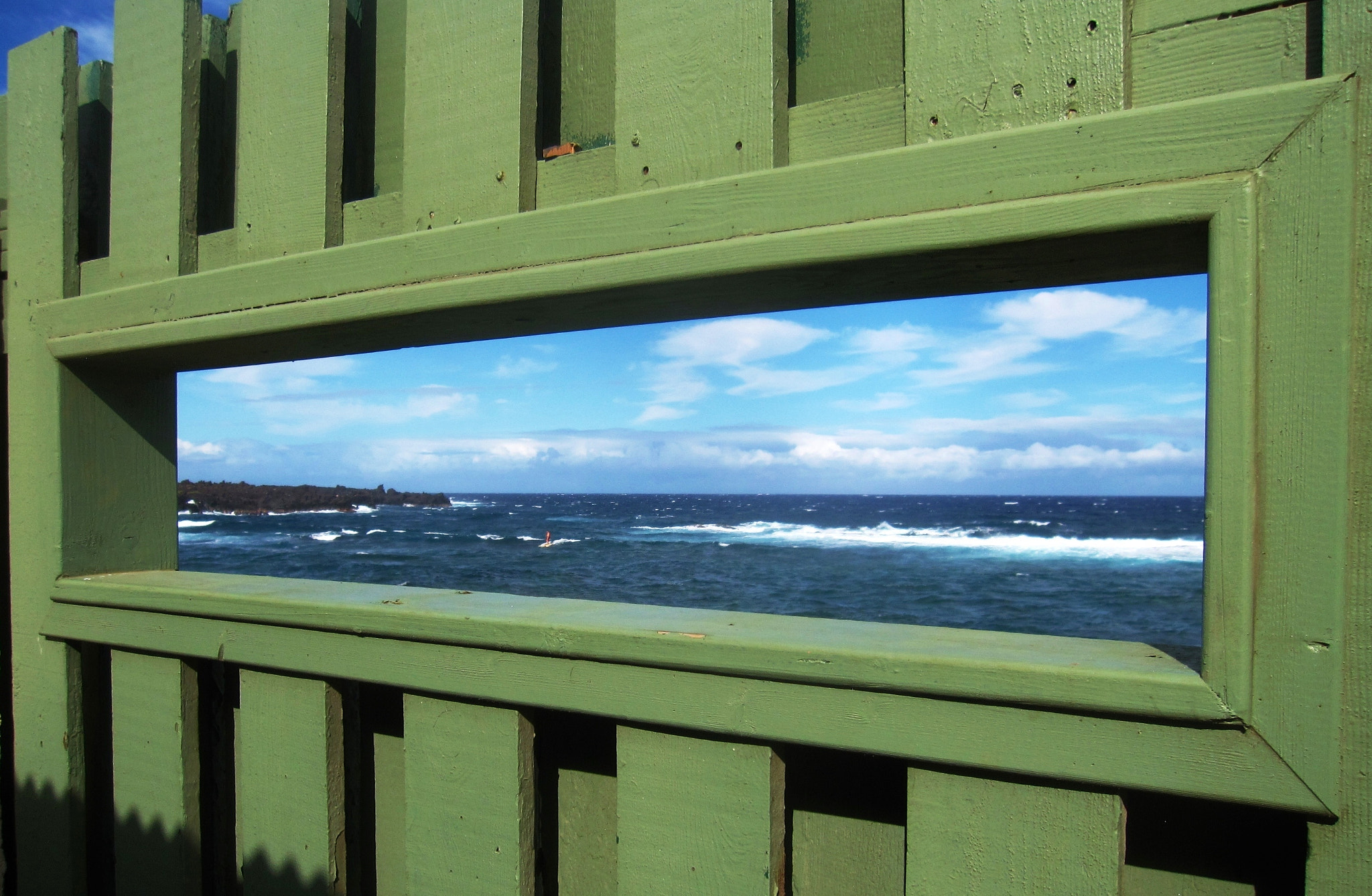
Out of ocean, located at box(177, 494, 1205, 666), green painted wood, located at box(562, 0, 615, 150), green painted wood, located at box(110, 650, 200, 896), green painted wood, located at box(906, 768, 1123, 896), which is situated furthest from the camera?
ocean, located at box(177, 494, 1205, 666)

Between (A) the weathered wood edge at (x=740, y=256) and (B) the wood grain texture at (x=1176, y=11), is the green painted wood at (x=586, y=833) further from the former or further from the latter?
(B) the wood grain texture at (x=1176, y=11)

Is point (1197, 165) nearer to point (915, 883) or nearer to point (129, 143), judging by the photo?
point (915, 883)

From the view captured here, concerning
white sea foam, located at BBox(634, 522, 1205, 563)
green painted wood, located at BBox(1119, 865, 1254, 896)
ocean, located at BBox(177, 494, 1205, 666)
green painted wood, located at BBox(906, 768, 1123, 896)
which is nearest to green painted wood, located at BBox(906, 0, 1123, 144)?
green painted wood, located at BBox(906, 768, 1123, 896)

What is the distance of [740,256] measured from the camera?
1.14 metres

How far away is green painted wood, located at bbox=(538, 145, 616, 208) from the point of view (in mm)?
1318

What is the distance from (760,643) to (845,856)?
43cm

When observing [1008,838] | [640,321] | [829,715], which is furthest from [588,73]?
[1008,838]

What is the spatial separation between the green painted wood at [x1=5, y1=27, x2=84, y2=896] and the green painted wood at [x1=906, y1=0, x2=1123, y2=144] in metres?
2.00

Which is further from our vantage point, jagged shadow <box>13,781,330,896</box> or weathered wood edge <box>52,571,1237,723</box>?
jagged shadow <box>13,781,330,896</box>

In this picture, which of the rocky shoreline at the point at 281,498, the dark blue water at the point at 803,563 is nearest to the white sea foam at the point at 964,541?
the dark blue water at the point at 803,563

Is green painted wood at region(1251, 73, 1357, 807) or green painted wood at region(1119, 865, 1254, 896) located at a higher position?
green painted wood at region(1251, 73, 1357, 807)

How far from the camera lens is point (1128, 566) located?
32.3 metres

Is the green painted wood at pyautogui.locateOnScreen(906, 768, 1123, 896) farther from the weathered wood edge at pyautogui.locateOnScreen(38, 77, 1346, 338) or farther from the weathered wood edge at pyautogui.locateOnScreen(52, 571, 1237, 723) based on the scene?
the weathered wood edge at pyautogui.locateOnScreen(38, 77, 1346, 338)

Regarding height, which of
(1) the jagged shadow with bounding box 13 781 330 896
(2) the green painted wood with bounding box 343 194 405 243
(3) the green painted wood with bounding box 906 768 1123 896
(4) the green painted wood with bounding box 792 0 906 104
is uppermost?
(4) the green painted wood with bounding box 792 0 906 104
